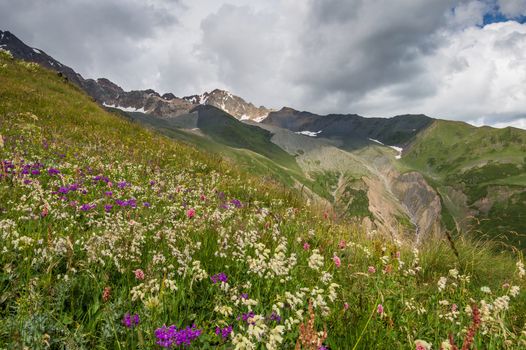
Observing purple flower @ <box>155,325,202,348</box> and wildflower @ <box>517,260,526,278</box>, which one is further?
wildflower @ <box>517,260,526,278</box>

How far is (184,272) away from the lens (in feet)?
13.1

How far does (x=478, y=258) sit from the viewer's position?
7.64 m

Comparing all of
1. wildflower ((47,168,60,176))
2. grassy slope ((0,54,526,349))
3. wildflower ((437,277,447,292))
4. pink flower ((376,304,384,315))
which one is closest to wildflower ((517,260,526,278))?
grassy slope ((0,54,526,349))

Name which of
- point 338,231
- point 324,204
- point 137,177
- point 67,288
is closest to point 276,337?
point 67,288

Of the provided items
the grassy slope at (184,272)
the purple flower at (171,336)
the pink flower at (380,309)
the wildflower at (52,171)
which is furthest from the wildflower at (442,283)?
the wildflower at (52,171)

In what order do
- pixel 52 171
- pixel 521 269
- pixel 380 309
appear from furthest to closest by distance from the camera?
pixel 52 171 < pixel 521 269 < pixel 380 309

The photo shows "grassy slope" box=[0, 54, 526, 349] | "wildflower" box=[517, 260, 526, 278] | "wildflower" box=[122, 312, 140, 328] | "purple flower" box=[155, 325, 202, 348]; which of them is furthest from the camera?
"wildflower" box=[517, 260, 526, 278]

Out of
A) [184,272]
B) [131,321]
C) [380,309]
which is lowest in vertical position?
[380,309]

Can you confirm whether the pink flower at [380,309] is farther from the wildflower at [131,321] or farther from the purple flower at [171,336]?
the wildflower at [131,321]

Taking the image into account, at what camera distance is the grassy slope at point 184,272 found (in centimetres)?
333

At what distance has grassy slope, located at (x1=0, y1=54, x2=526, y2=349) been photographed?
3.33 meters

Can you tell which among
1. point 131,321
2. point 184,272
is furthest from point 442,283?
point 131,321

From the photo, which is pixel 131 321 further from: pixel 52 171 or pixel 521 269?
pixel 52 171

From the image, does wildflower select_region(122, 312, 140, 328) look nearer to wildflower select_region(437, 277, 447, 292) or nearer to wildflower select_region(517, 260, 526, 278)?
wildflower select_region(437, 277, 447, 292)
